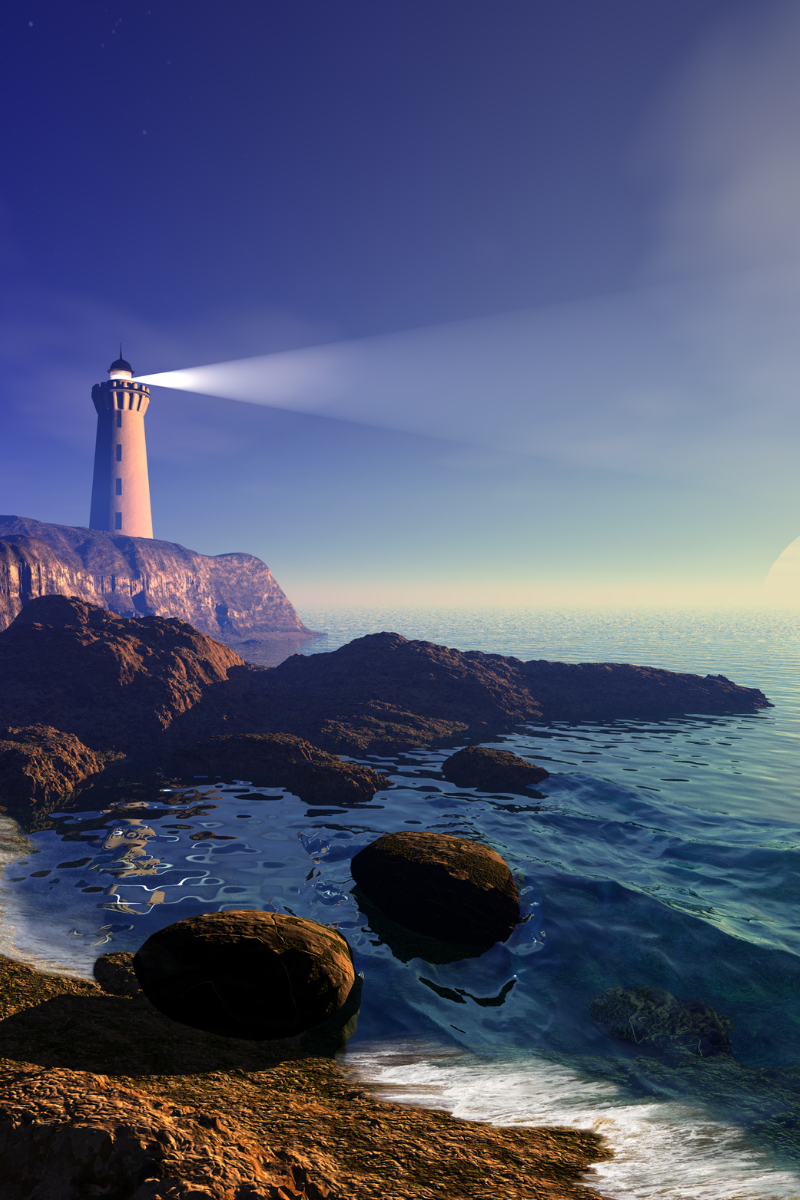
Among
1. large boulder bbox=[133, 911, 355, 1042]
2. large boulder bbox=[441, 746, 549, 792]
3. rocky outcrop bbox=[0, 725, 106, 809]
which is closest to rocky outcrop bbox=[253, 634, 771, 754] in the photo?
large boulder bbox=[441, 746, 549, 792]

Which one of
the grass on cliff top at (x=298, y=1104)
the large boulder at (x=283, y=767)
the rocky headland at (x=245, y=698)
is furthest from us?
the rocky headland at (x=245, y=698)

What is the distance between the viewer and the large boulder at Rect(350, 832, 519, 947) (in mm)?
7738

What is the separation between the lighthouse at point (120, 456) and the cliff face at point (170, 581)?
4049 mm

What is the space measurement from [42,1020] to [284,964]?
7.00 feet

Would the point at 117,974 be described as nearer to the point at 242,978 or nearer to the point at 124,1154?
the point at 242,978

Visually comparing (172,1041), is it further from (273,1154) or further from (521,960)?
(521,960)

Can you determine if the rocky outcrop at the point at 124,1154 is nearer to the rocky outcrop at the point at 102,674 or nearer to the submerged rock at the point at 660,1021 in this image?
the submerged rock at the point at 660,1021

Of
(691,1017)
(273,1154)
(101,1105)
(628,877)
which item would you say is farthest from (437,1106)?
(628,877)

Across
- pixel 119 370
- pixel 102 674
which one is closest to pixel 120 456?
pixel 119 370

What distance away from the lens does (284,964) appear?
555 centimetres

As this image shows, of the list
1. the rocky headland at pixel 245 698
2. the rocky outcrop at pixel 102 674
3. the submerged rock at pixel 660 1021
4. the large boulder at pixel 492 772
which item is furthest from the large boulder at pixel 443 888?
the rocky outcrop at pixel 102 674

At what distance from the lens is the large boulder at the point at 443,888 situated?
7.74 meters

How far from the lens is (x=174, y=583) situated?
101562 mm

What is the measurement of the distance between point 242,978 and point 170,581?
341 ft
